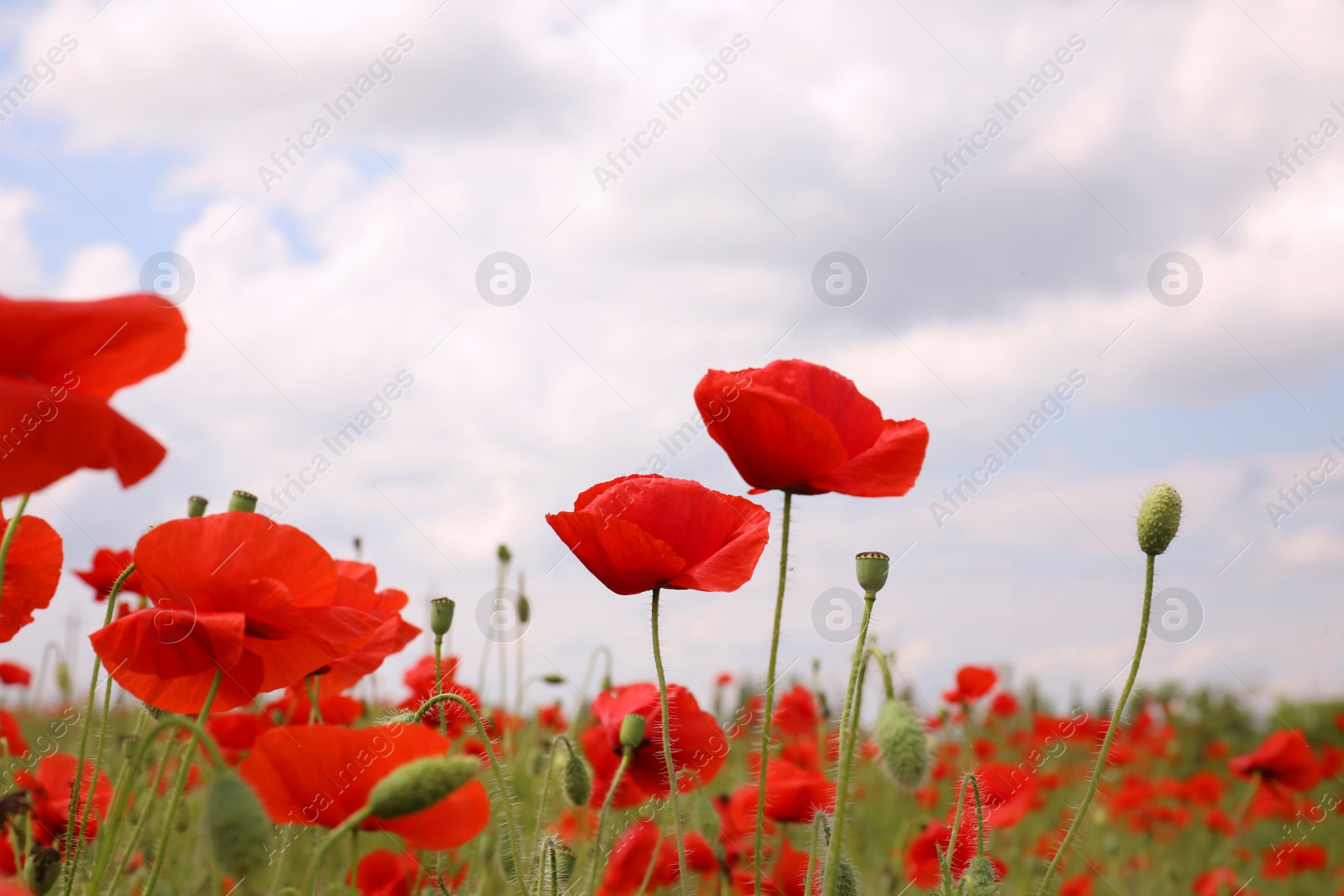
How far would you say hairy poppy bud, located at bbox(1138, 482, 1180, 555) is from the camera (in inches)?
53.4

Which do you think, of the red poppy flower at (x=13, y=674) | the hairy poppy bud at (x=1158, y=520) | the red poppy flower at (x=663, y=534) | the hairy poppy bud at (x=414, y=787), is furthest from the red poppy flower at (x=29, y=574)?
the red poppy flower at (x=13, y=674)

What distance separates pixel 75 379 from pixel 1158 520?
1243 millimetres

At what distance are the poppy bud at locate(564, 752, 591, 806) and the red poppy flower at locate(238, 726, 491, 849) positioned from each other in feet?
2.16

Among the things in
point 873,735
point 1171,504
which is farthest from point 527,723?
point 1171,504

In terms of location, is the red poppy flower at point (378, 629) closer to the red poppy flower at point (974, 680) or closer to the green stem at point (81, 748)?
the green stem at point (81, 748)

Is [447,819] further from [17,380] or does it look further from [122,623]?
[17,380]

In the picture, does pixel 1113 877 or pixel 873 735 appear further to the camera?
pixel 1113 877

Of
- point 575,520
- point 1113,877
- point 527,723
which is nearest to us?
point 575,520

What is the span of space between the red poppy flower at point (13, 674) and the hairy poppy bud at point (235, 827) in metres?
4.30

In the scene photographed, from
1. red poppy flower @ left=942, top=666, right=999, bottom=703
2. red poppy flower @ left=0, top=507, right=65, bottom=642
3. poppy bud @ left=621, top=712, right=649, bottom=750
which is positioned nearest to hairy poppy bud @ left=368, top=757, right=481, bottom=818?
red poppy flower @ left=0, top=507, right=65, bottom=642

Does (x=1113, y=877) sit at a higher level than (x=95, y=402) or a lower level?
lower

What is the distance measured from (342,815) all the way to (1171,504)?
106 centimetres

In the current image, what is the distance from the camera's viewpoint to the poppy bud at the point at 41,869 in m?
1.37

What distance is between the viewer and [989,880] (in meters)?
1.36
